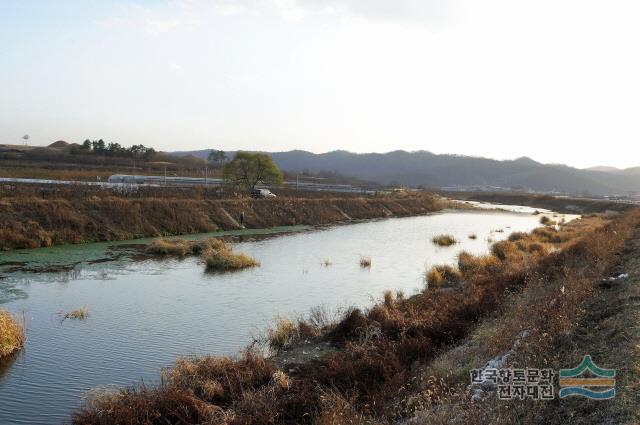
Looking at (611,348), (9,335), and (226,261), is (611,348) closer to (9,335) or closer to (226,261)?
(9,335)

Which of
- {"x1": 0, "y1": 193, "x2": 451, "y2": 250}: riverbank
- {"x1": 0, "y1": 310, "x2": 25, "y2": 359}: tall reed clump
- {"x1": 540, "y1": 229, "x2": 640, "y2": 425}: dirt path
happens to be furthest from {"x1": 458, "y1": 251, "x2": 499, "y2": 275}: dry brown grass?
{"x1": 0, "y1": 193, "x2": 451, "y2": 250}: riverbank

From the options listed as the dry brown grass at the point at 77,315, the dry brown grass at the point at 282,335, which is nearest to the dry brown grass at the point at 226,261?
the dry brown grass at the point at 77,315

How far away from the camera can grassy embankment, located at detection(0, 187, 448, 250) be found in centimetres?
3603

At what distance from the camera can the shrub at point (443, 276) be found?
2431 cm

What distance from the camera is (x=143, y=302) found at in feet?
68.1

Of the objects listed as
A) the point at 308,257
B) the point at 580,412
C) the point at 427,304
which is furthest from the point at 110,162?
the point at 580,412

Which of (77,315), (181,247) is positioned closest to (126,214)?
(181,247)

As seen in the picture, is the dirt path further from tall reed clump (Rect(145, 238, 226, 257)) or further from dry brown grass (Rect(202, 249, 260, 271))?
tall reed clump (Rect(145, 238, 226, 257))

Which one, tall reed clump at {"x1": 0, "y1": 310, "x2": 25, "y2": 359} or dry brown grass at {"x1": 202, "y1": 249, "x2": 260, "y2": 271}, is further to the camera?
dry brown grass at {"x1": 202, "y1": 249, "x2": 260, "y2": 271}

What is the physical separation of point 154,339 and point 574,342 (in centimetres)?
1185

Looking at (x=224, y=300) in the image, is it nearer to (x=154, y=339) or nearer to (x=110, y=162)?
(x=154, y=339)

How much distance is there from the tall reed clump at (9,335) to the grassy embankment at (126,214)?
21.0m

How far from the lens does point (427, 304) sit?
18156 millimetres

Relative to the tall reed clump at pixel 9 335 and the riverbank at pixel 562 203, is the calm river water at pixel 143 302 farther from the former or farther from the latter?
the riverbank at pixel 562 203
